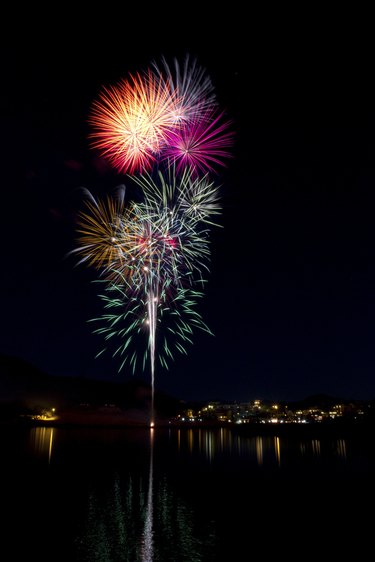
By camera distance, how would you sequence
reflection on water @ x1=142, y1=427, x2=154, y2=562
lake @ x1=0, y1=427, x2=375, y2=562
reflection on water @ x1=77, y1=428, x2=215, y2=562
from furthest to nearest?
lake @ x1=0, y1=427, x2=375, y2=562 → reflection on water @ x1=77, y1=428, x2=215, y2=562 → reflection on water @ x1=142, y1=427, x2=154, y2=562

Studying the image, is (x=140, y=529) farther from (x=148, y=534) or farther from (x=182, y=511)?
(x=182, y=511)

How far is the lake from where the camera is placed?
15.9 meters

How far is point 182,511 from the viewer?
21672 millimetres

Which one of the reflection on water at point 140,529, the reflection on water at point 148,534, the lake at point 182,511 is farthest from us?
the lake at point 182,511

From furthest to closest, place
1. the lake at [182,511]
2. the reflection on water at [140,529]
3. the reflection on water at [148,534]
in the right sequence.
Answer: the lake at [182,511], the reflection on water at [140,529], the reflection on water at [148,534]

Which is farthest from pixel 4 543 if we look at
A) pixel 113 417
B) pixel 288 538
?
pixel 113 417

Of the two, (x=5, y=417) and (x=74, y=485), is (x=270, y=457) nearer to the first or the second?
(x=74, y=485)

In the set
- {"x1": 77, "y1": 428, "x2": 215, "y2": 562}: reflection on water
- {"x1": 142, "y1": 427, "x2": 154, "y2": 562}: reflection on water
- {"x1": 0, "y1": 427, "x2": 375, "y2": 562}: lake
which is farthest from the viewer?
{"x1": 0, "y1": 427, "x2": 375, "y2": 562}: lake

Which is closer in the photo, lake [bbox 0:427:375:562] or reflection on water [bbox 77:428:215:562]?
reflection on water [bbox 77:428:215:562]

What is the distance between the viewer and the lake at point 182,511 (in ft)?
52.1

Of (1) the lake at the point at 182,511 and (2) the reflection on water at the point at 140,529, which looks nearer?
(2) the reflection on water at the point at 140,529

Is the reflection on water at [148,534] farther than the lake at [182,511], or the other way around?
the lake at [182,511]

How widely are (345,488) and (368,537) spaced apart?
12.5 metres

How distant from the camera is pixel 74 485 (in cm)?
2859
